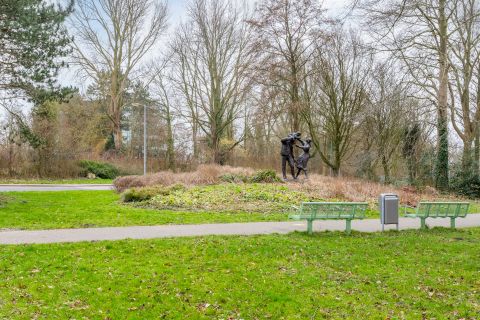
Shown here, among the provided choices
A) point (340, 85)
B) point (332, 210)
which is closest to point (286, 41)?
point (340, 85)

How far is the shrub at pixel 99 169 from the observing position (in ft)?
121

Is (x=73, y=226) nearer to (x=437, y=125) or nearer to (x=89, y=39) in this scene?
(x=437, y=125)

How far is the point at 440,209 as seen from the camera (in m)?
12.4

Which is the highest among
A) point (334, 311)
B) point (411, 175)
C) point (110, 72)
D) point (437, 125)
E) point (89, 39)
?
point (89, 39)

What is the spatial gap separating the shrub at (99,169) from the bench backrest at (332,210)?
2936 cm

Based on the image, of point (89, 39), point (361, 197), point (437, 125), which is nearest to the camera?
point (361, 197)

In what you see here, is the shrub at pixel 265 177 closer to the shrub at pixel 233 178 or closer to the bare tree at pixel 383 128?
the shrub at pixel 233 178

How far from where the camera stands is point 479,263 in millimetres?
8484

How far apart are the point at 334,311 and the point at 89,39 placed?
40293mm

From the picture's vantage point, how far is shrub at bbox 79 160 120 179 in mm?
36750

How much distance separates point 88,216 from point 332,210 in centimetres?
720

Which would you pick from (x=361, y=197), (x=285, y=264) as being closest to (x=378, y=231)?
(x=285, y=264)

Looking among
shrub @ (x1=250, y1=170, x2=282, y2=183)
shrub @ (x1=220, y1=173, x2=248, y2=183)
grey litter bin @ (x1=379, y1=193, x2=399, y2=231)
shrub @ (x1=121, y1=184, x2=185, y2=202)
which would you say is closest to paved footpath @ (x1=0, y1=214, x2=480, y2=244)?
grey litter bin @ (x1=379, y1=193, x2=399, y2=231)

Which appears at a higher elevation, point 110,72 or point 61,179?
point 110,72
